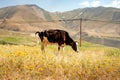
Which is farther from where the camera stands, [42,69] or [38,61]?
[38,61]

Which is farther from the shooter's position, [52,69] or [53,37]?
[53,37]

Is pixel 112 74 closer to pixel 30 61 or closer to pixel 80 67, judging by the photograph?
pixel 80 67

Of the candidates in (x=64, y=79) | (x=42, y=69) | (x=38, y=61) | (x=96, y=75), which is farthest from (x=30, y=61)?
(x=96, y=75)

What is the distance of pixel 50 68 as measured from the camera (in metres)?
8.59

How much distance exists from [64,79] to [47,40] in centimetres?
1091

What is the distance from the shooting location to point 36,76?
25.9ft

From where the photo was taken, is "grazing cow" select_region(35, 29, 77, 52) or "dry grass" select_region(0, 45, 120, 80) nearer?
"dry grass" select_region(0, 45, 120, 80)

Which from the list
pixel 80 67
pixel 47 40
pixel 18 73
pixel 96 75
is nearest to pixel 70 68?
pixel 80 67

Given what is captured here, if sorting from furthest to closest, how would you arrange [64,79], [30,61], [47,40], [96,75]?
[47,40]
[30,61]
[96,75]
[64,79]

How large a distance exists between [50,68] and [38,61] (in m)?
0.63

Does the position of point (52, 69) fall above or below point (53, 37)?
above

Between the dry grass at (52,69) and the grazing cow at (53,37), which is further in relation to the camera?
the grazing cow at (53,37)

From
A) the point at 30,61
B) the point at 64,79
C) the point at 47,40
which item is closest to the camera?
the point at 64,79

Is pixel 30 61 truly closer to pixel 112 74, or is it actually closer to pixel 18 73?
pixel 18 73
